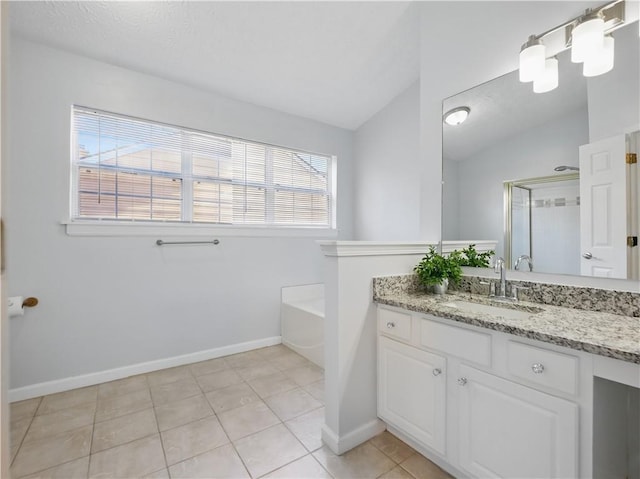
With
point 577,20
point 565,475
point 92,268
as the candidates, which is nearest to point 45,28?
point 92,268

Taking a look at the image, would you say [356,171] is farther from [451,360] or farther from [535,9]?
[451,360]

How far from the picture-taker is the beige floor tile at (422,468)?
4.66ft

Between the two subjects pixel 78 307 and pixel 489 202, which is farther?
pixel 78 307

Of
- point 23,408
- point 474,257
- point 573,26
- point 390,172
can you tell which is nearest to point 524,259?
point 474,257

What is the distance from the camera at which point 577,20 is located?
4.65 feet

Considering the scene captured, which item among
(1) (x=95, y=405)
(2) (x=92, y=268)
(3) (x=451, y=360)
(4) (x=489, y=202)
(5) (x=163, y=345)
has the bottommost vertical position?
(1) (x=95, y=405)

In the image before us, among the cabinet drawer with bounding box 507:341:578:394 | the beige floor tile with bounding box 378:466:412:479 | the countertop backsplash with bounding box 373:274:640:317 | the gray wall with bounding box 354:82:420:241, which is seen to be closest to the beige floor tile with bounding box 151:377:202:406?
the beige floor tile with bounding box 378:466:412:479

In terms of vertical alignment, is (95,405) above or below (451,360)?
below

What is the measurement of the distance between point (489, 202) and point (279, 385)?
197cm

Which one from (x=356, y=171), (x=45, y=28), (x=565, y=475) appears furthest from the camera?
(x=356, y=171)

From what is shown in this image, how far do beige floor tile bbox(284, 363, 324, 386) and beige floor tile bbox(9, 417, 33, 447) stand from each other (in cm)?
163

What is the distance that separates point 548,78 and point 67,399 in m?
3.57

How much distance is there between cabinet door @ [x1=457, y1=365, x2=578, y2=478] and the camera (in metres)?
1.01

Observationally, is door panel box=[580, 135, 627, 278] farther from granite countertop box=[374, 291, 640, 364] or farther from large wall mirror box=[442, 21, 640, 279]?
granite countertop box=[374, 291, 640, 364]
